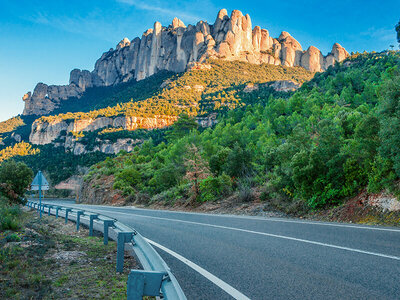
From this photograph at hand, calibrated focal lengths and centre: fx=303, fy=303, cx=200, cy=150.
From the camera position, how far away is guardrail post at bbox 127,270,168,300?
217cm

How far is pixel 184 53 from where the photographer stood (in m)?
147

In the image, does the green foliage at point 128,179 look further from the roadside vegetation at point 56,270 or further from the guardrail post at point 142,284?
the guardrail post at point 142,284

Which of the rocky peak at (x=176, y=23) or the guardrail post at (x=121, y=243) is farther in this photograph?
the rocky peak at (x=176, y=23)

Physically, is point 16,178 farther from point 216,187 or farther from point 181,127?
point 181,127

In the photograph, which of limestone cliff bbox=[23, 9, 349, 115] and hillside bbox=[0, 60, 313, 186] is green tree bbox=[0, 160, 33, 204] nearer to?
hillside bbox=[0, 60, 313, 186]

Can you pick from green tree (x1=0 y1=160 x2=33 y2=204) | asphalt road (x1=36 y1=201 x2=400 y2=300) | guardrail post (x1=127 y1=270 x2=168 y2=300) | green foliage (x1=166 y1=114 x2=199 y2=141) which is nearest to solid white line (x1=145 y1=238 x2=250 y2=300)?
asphalt road (x1=36 y1=201 x2=400 y2=300)

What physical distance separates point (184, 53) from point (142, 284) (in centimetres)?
15306

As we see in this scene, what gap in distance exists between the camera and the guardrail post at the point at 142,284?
2.17 metres

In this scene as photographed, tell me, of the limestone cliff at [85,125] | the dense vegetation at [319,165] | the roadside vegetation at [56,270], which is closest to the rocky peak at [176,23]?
the limestone cliff at [85,125]

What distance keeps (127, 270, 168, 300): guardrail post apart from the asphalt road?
1.43m

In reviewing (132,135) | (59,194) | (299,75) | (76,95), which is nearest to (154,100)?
(132,135)

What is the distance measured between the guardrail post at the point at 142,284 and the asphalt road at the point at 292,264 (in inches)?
56.1

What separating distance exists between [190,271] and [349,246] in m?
3.15

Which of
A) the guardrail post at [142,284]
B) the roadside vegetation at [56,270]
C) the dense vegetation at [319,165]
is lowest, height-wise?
the roadside vegetation at [56,270]
